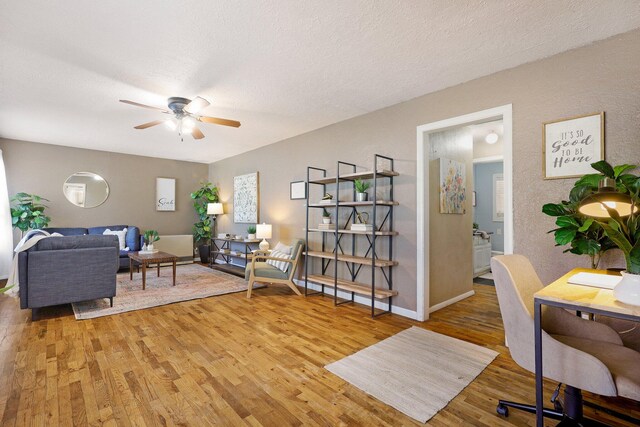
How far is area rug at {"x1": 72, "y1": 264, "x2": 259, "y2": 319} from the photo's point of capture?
12.0 feet

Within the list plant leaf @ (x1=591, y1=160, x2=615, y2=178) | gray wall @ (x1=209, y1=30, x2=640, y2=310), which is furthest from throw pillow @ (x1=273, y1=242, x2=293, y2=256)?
plant leaf @ (x1=591, y1=160, x2=615, y2=178)

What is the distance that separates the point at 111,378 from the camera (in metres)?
2.13

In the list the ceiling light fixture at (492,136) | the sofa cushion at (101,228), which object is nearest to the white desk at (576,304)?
the ceiling light fixture at (492,136)

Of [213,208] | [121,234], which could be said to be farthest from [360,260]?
[121,234]

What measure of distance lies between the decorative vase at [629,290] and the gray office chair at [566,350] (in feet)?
0.97

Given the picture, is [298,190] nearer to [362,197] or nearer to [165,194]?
[362,197]

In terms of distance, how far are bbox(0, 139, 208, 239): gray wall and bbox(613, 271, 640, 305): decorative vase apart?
25.6ft

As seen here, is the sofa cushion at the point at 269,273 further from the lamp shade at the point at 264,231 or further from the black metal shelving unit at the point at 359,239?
the lamp shade at the point at 264,231

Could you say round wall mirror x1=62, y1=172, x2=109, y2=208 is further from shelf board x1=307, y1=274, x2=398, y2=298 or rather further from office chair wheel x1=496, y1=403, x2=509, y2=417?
office chair wheel x1=496, y1=403, x2=509, y2=417

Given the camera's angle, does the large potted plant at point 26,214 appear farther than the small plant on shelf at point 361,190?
Yes

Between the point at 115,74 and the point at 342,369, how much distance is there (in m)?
3.41

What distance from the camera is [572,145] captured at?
2408 millimetres

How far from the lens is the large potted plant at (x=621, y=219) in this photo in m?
1.24

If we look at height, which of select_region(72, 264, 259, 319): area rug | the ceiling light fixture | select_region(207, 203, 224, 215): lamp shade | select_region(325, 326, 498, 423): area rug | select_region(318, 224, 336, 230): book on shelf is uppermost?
the ceiling light fixture
